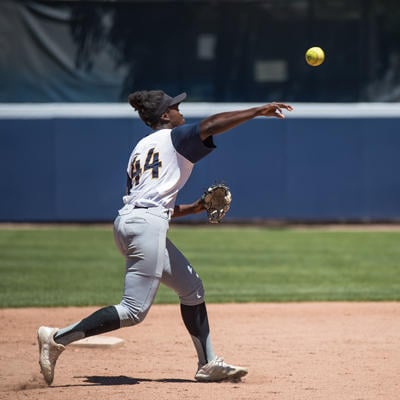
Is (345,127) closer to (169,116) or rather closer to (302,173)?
(302,173)

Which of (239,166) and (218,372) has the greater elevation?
(239,166)

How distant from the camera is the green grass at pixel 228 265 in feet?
31.2

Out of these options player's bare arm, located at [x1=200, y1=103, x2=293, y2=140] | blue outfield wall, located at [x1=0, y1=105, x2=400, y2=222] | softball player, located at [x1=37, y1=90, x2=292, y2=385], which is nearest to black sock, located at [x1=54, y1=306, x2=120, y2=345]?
softball player, located at [x1=37, y1=90, x2=292, y2=385]

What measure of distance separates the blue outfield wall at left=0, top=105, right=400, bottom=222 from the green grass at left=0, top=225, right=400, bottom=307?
1.64 feet

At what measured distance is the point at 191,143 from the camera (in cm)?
505

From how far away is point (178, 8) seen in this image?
53.0 ft

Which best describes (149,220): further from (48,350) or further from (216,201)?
(48,350)

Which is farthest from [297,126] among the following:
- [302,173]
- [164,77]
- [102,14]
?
[102,14]

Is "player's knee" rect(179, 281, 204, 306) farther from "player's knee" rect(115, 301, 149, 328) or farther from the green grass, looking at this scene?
the green grass

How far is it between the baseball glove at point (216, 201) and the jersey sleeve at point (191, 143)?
0.43 metres

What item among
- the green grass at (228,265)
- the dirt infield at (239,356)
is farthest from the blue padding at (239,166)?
the dirt infield at (239,356)

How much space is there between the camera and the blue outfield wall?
624 inches

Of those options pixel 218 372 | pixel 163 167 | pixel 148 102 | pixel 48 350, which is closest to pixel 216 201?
pixel 163 167

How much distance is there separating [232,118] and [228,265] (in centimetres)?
691
